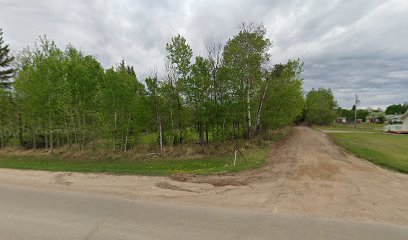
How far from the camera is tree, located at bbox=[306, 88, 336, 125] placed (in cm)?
6244

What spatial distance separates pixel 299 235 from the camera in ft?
14.1

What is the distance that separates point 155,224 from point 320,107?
6714 cm

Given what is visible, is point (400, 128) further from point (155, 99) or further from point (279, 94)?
point (155, 99)

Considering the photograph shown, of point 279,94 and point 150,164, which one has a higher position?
point 279,94

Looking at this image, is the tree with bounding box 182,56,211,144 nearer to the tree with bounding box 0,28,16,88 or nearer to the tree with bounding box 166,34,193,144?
the tree with bounding box 166,34,193,144

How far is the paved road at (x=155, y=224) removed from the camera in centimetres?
430

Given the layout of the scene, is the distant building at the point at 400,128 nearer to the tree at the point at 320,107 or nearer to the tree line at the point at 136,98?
the tree at the point at 320,107

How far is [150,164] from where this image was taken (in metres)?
12.8

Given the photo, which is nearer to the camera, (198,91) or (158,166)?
(158,166)

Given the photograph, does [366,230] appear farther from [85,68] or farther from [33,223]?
[85,68]

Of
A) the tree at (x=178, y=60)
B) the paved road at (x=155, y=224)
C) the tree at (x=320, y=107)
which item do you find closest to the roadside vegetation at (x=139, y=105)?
the tree at (x=178, y=60)

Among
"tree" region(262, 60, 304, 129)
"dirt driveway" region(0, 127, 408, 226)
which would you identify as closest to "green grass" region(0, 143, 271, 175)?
"dirt driveway" region(0, 127, 408, 226)

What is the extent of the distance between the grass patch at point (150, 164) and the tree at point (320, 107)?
54333 millimetres

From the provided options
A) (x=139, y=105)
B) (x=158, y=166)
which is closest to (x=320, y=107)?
(x=139, y=105)
